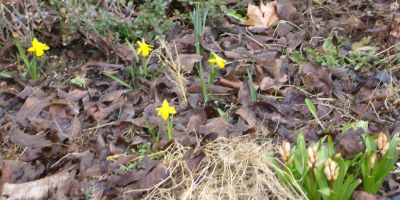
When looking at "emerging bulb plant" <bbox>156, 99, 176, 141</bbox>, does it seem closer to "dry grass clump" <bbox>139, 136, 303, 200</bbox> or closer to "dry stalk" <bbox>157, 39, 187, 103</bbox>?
"dry grass clump" <bbox>139, 136, 303, 200</bbox>

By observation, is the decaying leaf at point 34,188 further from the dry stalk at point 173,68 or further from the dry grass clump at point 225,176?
the dry stalk at point 173,68

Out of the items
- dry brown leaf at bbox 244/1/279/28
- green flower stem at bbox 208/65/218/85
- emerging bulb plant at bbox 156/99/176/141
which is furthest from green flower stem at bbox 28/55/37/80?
dry brown leaf at bbox 244/1/279/28

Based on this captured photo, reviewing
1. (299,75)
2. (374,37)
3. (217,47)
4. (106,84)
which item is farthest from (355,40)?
(106,84)

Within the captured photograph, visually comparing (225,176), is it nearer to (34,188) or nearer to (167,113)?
(167,113)

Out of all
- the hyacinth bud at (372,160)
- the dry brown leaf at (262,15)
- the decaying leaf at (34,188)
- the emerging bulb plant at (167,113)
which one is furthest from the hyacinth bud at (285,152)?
the dry brown leaf at (262,15)

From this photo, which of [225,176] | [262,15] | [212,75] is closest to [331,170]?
[225,176]
